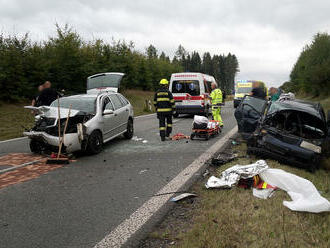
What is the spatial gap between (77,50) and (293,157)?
2157 cm

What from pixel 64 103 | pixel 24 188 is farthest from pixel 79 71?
pixel 24 188

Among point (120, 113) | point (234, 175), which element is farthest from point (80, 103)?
point (234, 175)

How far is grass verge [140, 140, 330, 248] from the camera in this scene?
2748 millimetres

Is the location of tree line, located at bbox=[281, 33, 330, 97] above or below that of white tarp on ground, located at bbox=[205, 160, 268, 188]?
above

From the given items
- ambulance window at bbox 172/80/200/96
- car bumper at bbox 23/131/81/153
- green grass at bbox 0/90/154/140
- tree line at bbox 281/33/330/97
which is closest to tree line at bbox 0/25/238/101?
green grass at bbox 0/90/154/140

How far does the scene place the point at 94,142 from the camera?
695 centimetres

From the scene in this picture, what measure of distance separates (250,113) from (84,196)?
484cm

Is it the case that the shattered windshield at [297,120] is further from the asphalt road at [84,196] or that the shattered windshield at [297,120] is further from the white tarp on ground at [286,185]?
the white tarp on ground at [286,185]

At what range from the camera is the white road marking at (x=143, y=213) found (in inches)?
116

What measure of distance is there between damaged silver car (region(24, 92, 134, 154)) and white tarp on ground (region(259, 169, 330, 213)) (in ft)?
13.5

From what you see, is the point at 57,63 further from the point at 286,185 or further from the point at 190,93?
the point at 286,185

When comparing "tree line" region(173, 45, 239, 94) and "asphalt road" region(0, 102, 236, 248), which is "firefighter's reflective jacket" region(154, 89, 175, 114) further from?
"tree line" region(173, 45, 239, 94)

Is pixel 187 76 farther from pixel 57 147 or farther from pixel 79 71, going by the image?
pixel 79 71

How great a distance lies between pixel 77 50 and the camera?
23.5m
